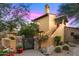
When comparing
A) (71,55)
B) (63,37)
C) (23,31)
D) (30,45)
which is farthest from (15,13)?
(71,55)

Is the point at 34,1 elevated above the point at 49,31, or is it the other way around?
the point at 34,1

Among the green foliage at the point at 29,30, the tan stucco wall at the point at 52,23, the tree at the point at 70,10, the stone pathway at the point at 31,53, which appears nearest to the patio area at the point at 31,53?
the stone pathway at the point at 31,53

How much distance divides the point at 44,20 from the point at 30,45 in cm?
31

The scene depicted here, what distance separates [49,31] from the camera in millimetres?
1885

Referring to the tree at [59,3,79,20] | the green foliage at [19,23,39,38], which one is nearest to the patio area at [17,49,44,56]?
the green foliage at [19,23,39,38]

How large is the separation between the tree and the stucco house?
0.06 meters

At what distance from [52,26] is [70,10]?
264 millimetres

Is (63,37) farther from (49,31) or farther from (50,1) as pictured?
(50,1)

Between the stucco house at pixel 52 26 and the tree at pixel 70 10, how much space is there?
0.18 feet

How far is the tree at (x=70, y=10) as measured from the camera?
188 centimetres

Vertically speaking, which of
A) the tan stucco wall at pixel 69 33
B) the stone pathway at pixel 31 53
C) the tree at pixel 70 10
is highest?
the tree at pixel 70 10

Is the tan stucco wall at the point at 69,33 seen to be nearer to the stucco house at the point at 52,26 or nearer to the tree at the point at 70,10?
the stucco house at the point at 52,26

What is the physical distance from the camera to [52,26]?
188 centimetres

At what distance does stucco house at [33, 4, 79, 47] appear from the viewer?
6.13ft
